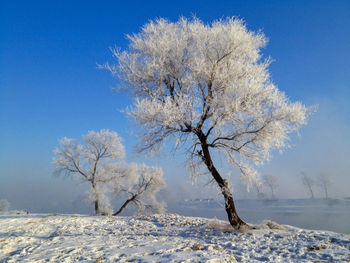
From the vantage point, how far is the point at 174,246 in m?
5.19

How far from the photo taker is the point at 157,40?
8.77 meters

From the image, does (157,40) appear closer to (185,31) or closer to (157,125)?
(185,31)

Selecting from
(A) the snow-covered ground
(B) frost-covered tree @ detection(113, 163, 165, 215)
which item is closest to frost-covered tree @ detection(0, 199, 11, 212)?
(B) frost-covered tree @ detection(113, 163, 165, 215)

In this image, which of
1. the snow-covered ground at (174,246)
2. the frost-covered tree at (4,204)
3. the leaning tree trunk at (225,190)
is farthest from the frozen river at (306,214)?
the frost-covered tree at (4,204)

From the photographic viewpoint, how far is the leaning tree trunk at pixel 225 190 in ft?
25.1

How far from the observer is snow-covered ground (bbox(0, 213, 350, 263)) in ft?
14.2

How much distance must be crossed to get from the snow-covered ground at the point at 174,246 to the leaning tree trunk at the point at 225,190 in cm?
52

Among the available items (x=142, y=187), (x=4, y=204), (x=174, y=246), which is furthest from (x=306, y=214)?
(x=4, y=204)

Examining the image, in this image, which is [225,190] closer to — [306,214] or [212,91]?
[212,91]

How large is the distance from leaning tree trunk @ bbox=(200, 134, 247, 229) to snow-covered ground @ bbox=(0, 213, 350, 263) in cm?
52

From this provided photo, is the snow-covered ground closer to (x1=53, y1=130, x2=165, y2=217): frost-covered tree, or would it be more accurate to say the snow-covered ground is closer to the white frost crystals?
the white frost crystals

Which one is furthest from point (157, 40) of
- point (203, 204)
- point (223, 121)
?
point (203, 204)

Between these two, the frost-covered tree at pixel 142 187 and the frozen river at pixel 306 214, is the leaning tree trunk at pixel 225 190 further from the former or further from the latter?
the frost-covered tree at pixel 142 187

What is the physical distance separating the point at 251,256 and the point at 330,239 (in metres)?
3.09
